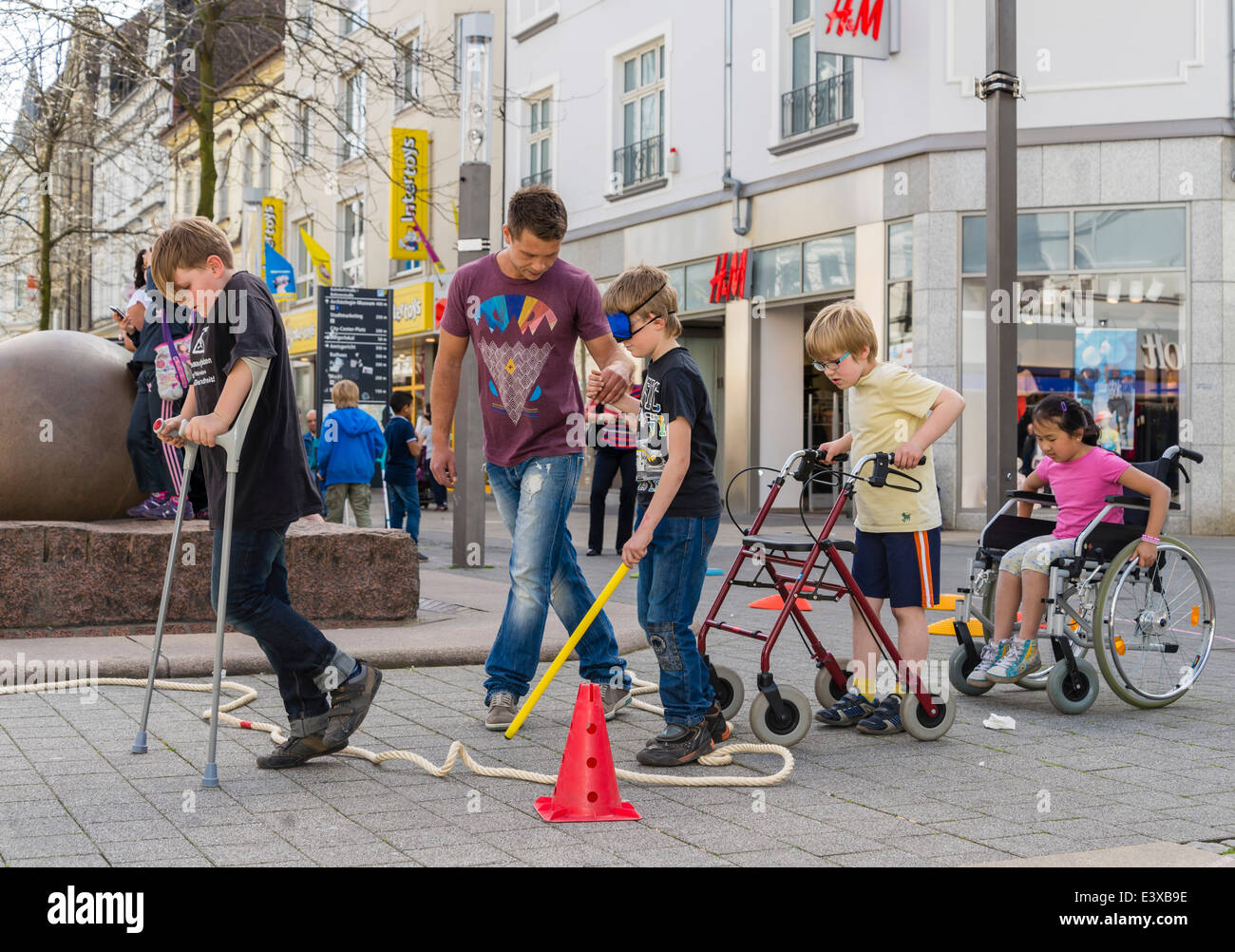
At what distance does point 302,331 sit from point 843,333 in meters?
31.4

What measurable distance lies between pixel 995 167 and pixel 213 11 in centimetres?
881

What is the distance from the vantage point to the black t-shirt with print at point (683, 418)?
4805 millimetres

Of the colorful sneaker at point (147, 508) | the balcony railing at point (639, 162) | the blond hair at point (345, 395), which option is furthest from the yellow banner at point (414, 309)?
the colorful sneaker at point (147, 508)

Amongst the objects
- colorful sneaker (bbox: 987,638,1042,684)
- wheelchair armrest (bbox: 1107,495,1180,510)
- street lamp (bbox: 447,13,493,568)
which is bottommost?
colorful sneaker (bbox: 987,638,1042,684)

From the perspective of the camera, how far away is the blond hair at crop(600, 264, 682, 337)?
4.95 meters

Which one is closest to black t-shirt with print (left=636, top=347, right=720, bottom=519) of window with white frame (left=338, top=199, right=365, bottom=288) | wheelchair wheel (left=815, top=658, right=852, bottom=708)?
wheelchair wheel (left=815, top=658, right=852, bottom=708)

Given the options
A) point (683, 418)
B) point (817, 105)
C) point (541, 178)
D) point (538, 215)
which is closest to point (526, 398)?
point (538, 215)

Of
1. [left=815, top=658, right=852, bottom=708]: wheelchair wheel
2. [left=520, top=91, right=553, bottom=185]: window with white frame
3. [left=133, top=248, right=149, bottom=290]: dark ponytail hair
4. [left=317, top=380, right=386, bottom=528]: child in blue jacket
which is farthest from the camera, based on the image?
[left=520, top=91, right=553, bottom=185]: window with white frame

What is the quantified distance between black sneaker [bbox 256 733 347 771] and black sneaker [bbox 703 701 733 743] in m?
1.33

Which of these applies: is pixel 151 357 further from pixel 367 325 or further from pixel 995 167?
pixel 367 325

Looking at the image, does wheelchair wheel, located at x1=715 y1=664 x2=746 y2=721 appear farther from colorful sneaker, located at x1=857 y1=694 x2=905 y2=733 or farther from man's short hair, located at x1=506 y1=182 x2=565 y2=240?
man's short hair, located at x1=506 y1=182 x2=565 y2=240

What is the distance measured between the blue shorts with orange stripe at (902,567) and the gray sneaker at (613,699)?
1044 mm

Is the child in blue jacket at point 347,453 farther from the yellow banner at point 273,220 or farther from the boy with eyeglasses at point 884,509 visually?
the yellow banner at point 273,220
